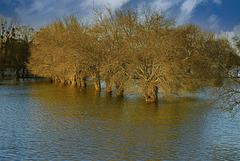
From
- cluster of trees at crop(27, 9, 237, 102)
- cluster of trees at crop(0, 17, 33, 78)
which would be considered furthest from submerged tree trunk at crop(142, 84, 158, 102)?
cluster of trees at crop(0, 17, 33, 78)

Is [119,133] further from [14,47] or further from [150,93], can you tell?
[14,47]

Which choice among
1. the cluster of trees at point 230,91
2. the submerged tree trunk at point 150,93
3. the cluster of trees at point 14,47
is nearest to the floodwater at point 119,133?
the cluster of trees at point 230,91

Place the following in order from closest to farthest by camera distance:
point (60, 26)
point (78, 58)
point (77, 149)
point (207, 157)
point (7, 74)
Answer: point (207, 157), point (77, 149), point (78, 58), point (60, 26), point (7, 74)

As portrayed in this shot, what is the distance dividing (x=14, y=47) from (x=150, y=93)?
2164 inches

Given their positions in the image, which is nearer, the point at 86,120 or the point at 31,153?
the point at 31,153

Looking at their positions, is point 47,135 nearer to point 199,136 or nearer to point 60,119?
point 60,119

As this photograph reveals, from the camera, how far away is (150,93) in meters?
23.5

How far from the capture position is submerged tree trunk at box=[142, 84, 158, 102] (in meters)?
22.9

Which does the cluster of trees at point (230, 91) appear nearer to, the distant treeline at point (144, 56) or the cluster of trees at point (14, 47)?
the distant treeline at point (144, 56)

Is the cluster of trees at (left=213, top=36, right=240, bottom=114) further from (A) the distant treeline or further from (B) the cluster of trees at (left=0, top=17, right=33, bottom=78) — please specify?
(B) the cluster of trees at (left=0, top=17, right=33, bottom=78)

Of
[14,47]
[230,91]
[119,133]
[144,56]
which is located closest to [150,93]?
[144,56]

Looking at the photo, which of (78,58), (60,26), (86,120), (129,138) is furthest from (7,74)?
(129,138)

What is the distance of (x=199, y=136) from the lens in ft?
41.9

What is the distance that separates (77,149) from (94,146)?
2.17 feet
